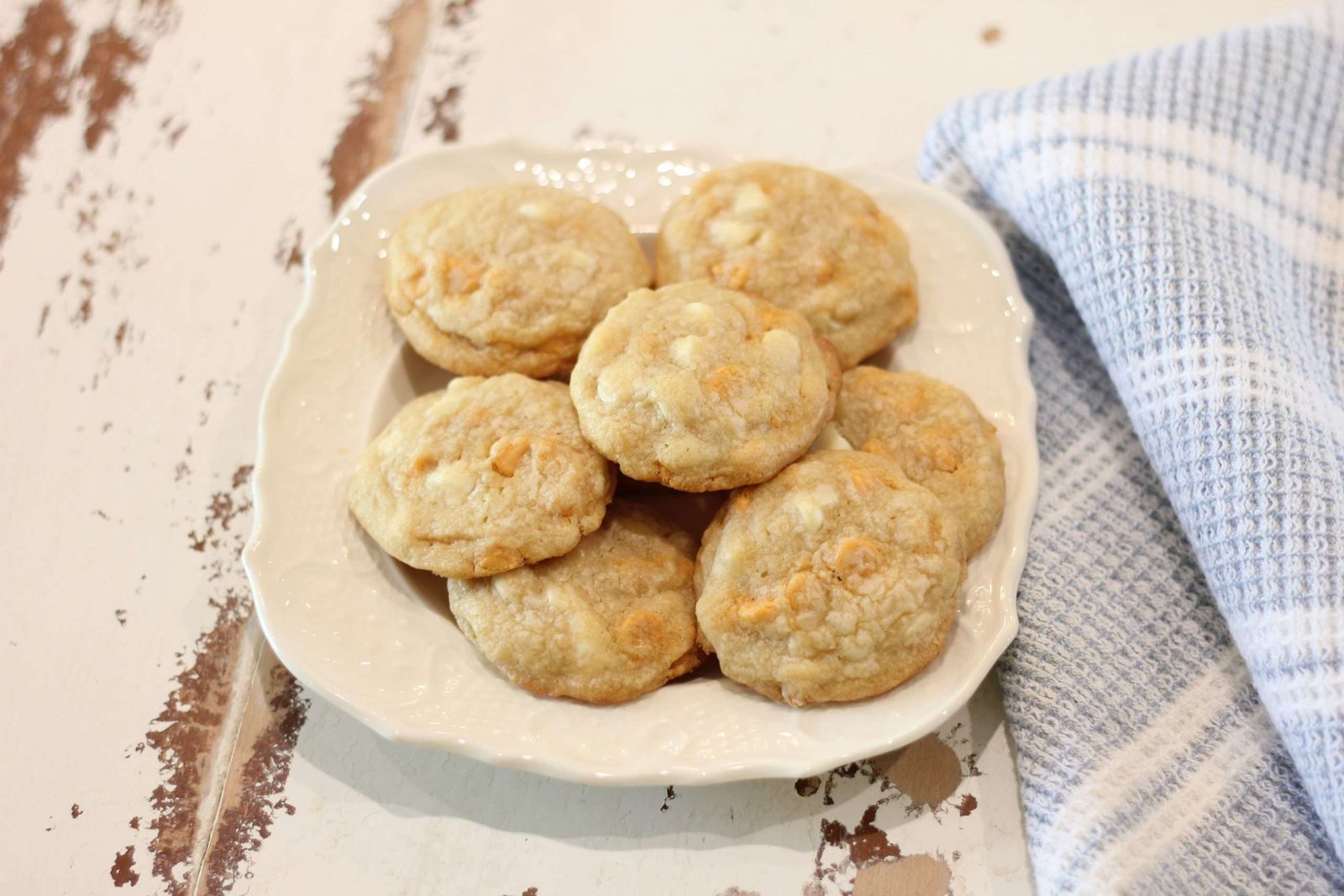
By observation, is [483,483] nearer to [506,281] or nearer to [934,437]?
[506,281]

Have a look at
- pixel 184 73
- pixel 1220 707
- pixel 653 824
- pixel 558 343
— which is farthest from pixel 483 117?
pixel 1220 707

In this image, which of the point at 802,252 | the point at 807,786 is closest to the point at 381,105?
the point at 802,252

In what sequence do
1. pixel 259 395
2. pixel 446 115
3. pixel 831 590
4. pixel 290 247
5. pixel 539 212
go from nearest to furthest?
1. pixel 831 590
2. pixel 539 212
3. pixel 259 395
4. pixel 290 247
5. pixel 446 115

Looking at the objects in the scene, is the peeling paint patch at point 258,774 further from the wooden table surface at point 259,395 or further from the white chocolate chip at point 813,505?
the white chocolate chip at point 813,505

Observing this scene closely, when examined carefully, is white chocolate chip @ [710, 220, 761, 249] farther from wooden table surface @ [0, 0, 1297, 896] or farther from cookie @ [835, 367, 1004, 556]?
wooden table surface @ [0, 0, 1297, 896]

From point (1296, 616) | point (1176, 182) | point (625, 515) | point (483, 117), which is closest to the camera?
point (1296, 616)

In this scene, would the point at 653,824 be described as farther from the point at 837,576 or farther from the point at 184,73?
the point at 184,73

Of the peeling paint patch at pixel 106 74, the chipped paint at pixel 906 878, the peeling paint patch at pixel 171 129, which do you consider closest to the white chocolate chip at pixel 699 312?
the chipped paint at pixel 906 878

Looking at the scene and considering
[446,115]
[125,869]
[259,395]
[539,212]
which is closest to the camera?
[125,869]
